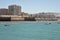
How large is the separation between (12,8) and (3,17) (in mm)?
22942

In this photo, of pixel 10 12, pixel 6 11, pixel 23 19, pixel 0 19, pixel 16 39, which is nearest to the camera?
pixel 16 39

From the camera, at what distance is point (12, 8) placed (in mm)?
96812

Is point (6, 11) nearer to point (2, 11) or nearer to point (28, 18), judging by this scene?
point (2, 11)

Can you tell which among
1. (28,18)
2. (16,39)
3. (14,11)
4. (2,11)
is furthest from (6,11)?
(16,39)

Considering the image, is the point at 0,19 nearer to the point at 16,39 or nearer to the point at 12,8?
the point at 12,8

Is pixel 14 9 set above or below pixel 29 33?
above

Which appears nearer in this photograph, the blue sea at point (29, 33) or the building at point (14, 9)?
the blue sea at point (29, 33)

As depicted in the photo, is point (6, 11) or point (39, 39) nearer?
point (39, 39)

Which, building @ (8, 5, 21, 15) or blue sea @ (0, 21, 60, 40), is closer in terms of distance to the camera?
blue sea @ (0, 21, 60, 40)

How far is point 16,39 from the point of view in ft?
55.3

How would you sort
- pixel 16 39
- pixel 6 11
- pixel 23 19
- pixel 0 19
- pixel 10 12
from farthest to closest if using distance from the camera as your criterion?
pixel 6 11 → pixel 10 12 → pixel 23 19 → pixel 0 19 → pixel 16 39

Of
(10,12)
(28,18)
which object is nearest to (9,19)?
(28,18)

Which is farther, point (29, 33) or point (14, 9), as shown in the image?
point (14, 9)

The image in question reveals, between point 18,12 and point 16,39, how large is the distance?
80.7m
